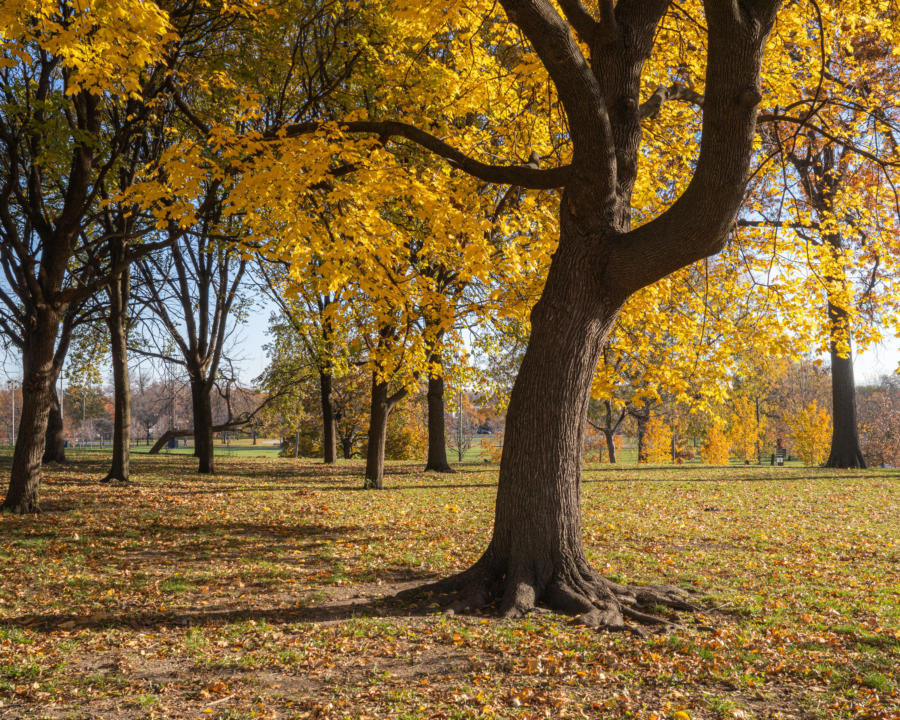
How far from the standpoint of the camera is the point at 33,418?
870 cm

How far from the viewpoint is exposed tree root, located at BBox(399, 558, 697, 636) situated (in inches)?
186

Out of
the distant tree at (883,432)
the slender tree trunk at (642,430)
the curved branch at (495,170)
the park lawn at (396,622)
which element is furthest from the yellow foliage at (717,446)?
the curved branch at (495,170)

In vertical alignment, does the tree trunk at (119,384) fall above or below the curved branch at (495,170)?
below

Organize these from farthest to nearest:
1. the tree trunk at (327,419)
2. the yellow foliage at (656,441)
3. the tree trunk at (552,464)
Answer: the yellow foliage at (656,441) < the tree trunk at (327,419) < the tree trunk at (552,464)

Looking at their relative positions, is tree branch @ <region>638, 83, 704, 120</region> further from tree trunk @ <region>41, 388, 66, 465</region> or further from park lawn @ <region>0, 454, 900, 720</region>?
tree trunk @ <region>41, 388, 66, 465</region>

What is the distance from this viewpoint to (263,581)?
5941 millimetres

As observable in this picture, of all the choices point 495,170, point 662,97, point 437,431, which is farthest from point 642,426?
point 495,170

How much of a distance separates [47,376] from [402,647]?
748 cm

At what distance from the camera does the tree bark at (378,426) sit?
1229 centimetres

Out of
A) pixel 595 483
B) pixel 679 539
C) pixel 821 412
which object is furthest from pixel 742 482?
pixel 821 412

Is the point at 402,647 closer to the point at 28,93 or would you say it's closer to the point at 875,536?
the point at 875,536

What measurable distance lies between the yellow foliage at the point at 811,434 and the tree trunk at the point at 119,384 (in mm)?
23551

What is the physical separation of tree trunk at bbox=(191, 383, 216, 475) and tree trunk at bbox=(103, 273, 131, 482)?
2.59m

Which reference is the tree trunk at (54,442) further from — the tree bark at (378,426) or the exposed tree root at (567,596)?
the exposed tree root at (567,596)
